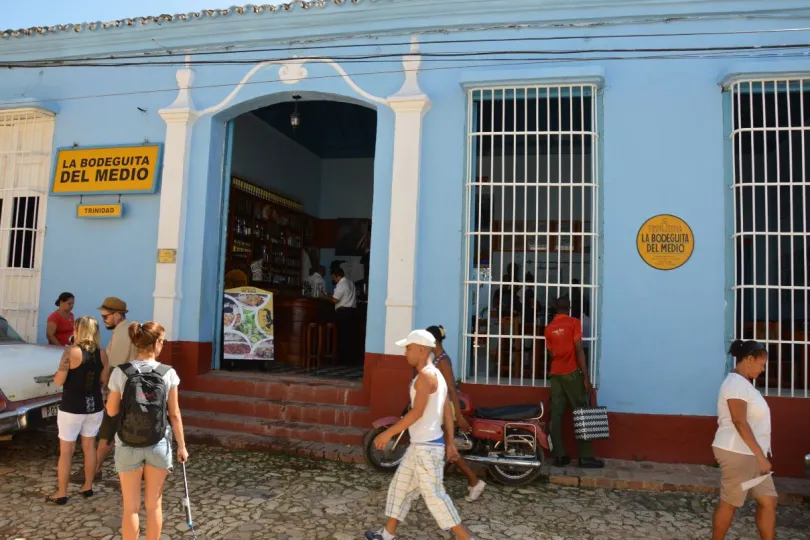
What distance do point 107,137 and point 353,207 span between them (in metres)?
5.75

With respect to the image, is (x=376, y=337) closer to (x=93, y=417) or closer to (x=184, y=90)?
(x=93, y=417)

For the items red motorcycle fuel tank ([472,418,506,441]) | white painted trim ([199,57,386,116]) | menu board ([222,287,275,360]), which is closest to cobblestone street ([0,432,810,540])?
red motorcycle fuel tank ([472,418,506,441])

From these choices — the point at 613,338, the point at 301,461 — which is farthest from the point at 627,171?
the point at 301,461

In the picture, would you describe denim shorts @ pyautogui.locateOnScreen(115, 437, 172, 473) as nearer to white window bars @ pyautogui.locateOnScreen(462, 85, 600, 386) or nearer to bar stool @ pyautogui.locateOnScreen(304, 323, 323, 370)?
white window bars @ pyautogui.locateOnScreen(462, 85, 600, 386)

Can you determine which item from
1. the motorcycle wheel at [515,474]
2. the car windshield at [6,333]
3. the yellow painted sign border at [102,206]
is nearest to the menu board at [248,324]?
the yellow painted sign border at [102,206]

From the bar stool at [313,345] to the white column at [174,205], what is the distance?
206cm

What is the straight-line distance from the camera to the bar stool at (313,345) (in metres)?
9.36

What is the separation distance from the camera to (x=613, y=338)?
6805mm

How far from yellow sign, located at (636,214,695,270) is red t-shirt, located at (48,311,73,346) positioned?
6.76 meters

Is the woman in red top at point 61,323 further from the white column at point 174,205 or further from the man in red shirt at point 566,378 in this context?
the man in red shirt at point 566,378

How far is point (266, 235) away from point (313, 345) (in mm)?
2954

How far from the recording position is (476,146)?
7555mm

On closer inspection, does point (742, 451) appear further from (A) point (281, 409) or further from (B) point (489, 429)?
(A) point (281, 409)

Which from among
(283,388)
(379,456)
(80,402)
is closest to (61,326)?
(283,388)
